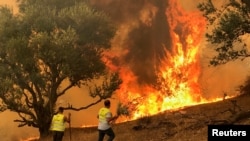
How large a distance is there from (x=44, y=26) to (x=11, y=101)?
6947 mm

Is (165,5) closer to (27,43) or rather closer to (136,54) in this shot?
(136,54)

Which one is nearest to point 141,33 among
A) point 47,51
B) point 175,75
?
point 175,75

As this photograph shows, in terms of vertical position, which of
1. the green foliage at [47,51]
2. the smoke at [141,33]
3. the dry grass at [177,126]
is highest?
the smoke at [141,33]

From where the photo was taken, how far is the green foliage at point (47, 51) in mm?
33656

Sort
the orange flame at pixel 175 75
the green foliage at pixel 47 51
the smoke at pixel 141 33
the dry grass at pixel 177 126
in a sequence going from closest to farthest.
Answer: the dry grass at pixel 177 126 → the green foliage at pixel 47 51 → the orange flame at pixel 175 75 → the smoke at pixel 141 33

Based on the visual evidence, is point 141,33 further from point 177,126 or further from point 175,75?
point 177,126

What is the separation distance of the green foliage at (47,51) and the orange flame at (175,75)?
6706mm

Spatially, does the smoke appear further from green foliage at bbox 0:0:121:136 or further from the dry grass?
the dry grass

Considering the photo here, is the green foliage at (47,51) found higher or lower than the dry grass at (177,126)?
higher

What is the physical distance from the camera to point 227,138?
12078 mm

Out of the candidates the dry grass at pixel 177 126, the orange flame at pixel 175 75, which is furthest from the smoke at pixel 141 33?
the dry grass at pixel 177 126

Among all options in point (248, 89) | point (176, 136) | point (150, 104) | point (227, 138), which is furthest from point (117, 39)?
point (227, 138)

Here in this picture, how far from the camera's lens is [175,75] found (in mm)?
42875

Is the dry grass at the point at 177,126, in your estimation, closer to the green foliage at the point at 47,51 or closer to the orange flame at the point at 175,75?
the green foliage at the point at 47,51
